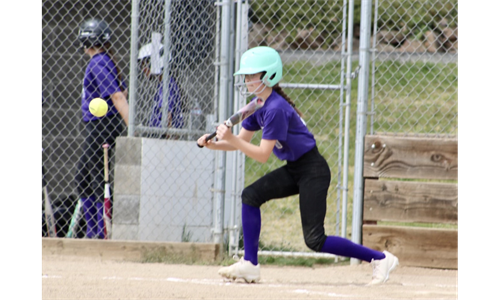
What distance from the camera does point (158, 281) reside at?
4.88 m

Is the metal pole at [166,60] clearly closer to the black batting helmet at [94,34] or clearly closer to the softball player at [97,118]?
the softball player at [97,118]

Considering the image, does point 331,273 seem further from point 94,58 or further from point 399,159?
point 94,58

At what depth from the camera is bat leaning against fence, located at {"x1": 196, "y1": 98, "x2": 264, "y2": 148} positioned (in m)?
4.29

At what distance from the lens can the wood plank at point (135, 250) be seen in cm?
595

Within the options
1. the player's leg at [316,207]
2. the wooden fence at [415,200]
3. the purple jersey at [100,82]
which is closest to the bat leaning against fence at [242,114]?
the player's leg at [316,207]

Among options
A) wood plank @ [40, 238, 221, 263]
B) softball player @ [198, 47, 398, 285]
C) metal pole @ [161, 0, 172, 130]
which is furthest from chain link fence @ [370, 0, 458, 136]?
softball player @ [198, 47, 398, 285]

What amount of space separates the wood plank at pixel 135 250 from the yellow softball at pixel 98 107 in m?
1.15

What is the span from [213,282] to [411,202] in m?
2.00

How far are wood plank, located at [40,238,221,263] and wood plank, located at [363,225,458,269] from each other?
1400 millimetres

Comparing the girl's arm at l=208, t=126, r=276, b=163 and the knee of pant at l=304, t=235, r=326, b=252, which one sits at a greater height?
the girl's arm at l=208, t=126, r=276, b=163

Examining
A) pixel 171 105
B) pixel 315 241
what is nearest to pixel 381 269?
pixel 315 241

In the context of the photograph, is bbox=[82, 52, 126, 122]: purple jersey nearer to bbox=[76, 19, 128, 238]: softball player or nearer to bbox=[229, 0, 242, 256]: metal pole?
bbox=[76, 19, 128, 238]: softball player

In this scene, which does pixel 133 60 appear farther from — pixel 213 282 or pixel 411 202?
pixel 411 202

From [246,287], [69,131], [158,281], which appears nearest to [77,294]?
[158,281]
